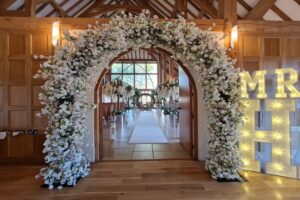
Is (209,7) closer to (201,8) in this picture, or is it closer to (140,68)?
(201,8)

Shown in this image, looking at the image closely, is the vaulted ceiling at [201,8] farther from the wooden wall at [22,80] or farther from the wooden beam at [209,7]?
the wooden wall at [22,80]

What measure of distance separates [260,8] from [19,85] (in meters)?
5.12

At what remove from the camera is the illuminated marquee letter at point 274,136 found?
3.98 metres

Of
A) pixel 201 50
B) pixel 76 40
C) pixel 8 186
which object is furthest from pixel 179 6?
pixel 8 186

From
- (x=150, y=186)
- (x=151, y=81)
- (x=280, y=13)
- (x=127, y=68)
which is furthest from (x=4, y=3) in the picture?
(x=151, y=81)

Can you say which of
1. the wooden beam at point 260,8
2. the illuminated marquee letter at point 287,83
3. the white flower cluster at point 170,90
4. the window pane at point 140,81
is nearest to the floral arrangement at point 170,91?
the white flower cluster at point 170,90

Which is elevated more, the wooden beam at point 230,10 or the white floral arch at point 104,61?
the wooden beam at point 230,10

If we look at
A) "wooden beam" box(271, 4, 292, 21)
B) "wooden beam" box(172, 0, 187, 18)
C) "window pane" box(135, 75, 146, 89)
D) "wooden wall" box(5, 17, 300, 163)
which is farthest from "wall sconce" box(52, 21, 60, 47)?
"window pane" box(135, 75, 146, 89)

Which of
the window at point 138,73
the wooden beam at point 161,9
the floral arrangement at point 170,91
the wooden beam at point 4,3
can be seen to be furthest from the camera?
the window at point 138,73

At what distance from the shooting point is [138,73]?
26.5 metres

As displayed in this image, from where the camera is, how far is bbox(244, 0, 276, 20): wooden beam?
→ 520cm

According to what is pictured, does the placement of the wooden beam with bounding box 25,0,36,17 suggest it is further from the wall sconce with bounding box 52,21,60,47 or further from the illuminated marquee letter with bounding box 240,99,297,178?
the illuminated marquee letter with bounding box 240,99,297,178

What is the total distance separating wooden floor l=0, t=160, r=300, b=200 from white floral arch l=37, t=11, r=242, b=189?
260 millimetres

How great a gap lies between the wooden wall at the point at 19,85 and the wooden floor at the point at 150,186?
56 cm
